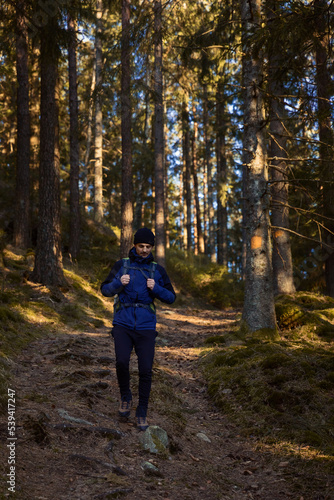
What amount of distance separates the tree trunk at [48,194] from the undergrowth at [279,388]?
18.1ft

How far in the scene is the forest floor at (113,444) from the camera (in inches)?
146

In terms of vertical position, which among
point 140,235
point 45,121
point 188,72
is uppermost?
point 188,72

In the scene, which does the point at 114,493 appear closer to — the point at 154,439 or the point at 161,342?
the point at 154,439

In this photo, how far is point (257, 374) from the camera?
6621mm

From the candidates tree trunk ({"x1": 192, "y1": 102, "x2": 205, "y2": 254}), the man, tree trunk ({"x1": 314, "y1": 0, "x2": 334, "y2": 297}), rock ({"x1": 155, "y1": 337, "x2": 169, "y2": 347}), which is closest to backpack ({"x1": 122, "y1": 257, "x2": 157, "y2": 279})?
the man

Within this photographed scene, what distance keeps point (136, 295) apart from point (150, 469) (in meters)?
1.85

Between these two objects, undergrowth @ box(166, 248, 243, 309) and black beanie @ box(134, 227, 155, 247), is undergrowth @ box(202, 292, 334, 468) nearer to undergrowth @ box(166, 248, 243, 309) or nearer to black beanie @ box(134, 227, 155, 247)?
black beanie @ box(134, 227, 155, 247)

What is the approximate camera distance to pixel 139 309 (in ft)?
16.0

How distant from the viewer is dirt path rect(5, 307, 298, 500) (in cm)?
370

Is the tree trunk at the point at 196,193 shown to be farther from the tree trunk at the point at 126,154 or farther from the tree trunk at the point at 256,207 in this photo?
the tree trunk at the point at 256,207

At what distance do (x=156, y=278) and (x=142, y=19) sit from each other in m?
8.11

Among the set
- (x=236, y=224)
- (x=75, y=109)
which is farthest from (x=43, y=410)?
(x=236, y=224)

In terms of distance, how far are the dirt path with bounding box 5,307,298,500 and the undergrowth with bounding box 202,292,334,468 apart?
0.34 m

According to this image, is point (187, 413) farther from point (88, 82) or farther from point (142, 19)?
point (88, 82)
